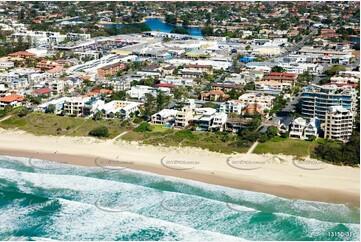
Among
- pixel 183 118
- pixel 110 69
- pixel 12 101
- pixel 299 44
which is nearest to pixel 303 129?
pixel 183 118

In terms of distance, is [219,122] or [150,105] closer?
[219,122]

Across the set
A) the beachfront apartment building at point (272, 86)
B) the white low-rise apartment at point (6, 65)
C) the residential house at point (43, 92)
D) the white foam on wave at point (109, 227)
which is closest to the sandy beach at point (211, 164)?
the white foam on wave at point (109, 227)

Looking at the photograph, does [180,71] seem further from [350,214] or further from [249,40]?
[350,214]

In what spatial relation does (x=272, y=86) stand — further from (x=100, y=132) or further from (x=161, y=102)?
(x=100, y=132)

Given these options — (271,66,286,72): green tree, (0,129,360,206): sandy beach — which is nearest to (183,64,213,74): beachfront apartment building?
(271,66,286,72): green tree

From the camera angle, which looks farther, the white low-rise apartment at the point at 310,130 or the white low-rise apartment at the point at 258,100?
the white low-rise apartment at the point at 258,100

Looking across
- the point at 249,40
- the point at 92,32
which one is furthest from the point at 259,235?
the point at 92,32

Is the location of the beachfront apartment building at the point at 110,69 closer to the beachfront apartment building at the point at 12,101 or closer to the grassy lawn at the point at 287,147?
the beachfront apartment building at the point at 12,101
